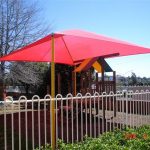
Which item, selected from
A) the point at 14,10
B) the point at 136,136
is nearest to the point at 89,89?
the point at 136,136

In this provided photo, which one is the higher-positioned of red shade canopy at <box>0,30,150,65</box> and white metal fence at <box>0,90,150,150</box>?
red shade canopy at <box>0,30,150,65</box>

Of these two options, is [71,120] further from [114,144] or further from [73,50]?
[114,144]

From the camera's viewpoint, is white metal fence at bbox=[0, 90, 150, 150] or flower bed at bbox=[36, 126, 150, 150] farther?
white metal fence at bbox=[0, 90, 150, 150]

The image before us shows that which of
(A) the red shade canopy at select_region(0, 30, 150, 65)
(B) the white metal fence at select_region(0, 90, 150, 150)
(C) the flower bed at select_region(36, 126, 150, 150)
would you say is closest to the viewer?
(C) the flower bed at select_region(36, 126, 150, 150)

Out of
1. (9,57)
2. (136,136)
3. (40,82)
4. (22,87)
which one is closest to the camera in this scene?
(136,136)

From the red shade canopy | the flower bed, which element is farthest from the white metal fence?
the red shade canopy

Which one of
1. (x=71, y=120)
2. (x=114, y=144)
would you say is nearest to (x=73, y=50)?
(x=71, y=120)

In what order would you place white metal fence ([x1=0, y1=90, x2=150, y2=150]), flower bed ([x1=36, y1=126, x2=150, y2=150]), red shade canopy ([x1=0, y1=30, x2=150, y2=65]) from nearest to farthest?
flower bed ([x1=36, y1=126, x2=150, y2=150]) < white metal fence ([x1=0, y1=90, x2=150, y2=150]) < red shade canopy ([x1=0, y1=30, x2=150, y2=65])

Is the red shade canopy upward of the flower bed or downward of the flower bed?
upward

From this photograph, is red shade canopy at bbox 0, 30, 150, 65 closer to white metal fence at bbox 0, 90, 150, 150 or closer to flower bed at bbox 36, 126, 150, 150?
white metal fence at bbox 0, 90, 150, 150

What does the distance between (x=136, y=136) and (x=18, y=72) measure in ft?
43.0

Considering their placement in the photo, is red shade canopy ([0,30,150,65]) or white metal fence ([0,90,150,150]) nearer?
white metal fence ([0,90,150,150])

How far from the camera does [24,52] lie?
8.08 metres

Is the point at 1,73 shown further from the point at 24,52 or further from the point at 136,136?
the point at 136,136
